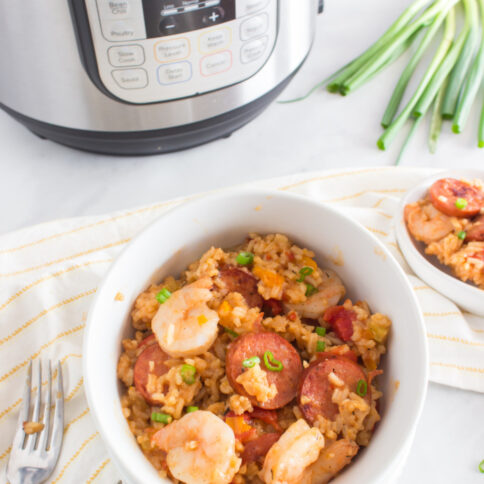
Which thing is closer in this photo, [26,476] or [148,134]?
[26,476]

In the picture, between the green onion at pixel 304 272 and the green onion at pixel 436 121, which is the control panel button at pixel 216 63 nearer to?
the green onion at pixel 304 272

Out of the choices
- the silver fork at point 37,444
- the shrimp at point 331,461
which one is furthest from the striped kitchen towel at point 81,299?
the shrimp at point 331,461

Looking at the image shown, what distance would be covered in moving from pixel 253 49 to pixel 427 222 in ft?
1.48

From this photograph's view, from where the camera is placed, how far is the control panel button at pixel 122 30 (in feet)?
3.19

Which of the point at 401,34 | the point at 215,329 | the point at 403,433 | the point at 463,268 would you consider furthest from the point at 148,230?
the point at 401,34

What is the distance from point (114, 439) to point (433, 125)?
3.59 feet

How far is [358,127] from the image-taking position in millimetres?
1468

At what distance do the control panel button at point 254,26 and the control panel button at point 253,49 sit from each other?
0.6 inches

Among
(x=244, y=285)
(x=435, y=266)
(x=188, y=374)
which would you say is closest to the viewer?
(x=188, y=374)

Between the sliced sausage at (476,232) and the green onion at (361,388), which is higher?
the green onion at (361,388)

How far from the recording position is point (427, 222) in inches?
43.1

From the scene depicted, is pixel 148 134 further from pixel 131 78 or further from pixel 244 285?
pixel 244 285

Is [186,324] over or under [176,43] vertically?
under

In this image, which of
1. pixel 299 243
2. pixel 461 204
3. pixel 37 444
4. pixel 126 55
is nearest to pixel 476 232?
pixel 461 204
